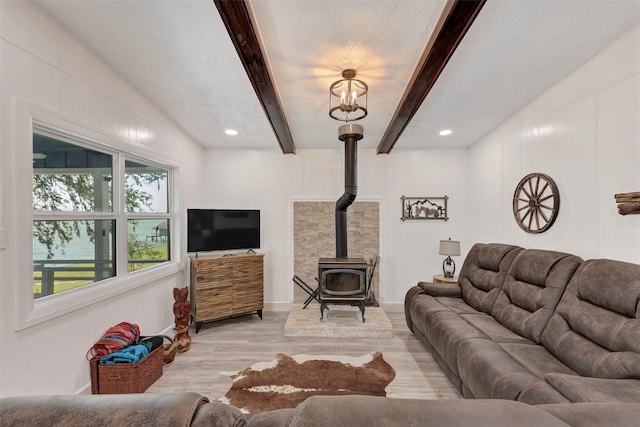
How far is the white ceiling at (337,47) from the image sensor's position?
1600 millimetres

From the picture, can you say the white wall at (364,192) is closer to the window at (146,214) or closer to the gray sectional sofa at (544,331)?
the window at (146,214)

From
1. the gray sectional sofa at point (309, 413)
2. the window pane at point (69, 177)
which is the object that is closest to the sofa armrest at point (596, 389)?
the gray sectional sofa at point (309, 413)

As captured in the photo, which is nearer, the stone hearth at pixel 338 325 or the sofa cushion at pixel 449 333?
the sofa cushion at pixel 449 333

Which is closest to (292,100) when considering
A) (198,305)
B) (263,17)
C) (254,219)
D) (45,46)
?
(263,17)

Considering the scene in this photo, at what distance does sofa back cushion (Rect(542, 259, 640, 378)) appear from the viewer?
150cm

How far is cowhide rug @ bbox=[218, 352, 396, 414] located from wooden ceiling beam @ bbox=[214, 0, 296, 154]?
2.48 m

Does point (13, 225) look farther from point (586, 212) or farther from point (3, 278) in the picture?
point (586, 212)

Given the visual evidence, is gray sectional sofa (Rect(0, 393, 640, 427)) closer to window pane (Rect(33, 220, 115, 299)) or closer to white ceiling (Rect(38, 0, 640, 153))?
window pane (Rect(33, 220, 115, 299))

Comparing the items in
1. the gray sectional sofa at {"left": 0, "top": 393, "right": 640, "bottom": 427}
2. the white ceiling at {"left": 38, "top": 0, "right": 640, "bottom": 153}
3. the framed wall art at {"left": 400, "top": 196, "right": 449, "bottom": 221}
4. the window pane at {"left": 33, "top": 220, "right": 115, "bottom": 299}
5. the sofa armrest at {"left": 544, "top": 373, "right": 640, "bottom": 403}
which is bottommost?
the sofa armrest at {"left": 544, "top": 373, "right": 640, "bottom": 403}

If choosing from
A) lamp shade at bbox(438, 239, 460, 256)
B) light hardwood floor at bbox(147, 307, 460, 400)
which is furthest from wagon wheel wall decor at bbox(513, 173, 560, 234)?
light hardwood floor at bbox(147, 307, 460, 400)

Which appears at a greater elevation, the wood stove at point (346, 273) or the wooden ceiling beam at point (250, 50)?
the wooden ceiling beam at point (250, 50)

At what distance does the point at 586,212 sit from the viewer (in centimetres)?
225

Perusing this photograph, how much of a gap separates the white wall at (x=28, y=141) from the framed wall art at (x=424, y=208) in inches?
143

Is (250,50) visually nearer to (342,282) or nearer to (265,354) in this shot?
(265,354)
